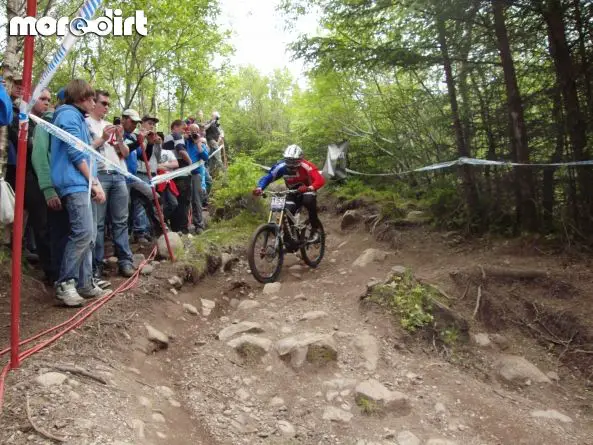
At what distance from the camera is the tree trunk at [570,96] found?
5.72 metres

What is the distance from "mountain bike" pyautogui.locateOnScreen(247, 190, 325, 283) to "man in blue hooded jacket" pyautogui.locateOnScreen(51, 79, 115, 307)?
2322 mm

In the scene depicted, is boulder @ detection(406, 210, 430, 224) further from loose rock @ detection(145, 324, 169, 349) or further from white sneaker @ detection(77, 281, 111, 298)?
white sneaker @ detection(77, 281, 111, 298)

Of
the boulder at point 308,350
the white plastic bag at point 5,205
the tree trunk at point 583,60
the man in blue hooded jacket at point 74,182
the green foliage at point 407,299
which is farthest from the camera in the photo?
the tree trunk at point 583,60

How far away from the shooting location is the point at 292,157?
7.06 metres

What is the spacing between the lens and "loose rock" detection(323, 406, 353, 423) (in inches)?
141

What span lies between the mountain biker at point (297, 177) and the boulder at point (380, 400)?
12.4 feet

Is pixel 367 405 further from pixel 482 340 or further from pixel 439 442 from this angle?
pixel 482 340

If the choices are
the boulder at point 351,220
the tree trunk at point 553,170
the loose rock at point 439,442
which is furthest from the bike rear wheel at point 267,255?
the tree trunk at point 553,170

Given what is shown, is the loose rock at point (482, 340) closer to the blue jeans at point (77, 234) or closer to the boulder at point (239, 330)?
the boulder at point (239, 330)

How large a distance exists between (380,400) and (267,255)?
3.11 meters

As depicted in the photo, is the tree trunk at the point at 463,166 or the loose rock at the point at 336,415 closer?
the loose rock at the point at 336,415

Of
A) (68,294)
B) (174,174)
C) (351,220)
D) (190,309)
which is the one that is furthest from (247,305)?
(351,220)

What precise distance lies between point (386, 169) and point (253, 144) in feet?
30.3

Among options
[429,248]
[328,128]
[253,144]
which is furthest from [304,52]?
[253,144]
